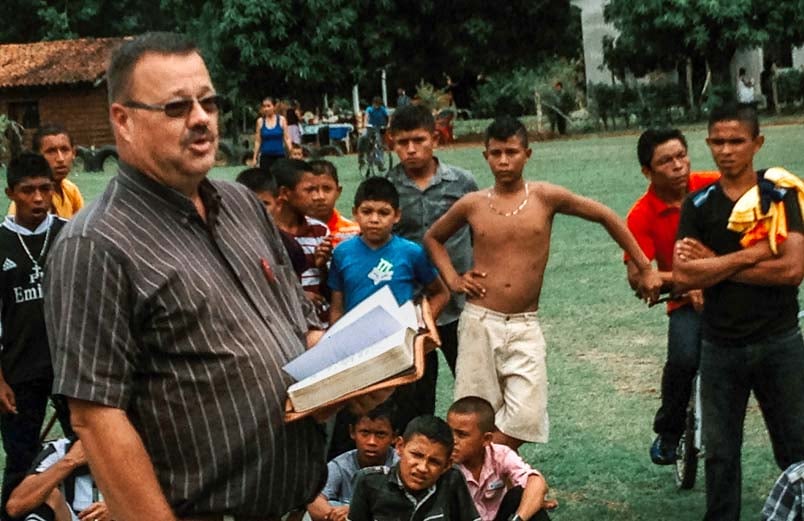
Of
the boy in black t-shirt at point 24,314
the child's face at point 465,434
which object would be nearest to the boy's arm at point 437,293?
the child's face at point 465,434

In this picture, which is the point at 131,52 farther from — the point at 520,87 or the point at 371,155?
the point at 520,87

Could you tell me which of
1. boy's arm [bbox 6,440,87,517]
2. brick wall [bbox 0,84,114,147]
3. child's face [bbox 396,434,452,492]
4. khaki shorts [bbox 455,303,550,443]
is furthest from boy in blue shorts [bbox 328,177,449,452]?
brick wall [bbox 0,84,114,147]

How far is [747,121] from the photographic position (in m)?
5.96

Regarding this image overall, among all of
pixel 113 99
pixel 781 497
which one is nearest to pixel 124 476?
pixel 113 99

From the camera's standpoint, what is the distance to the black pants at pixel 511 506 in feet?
19.9

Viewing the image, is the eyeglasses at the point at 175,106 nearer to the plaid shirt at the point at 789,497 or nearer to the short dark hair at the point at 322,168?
the plaid shirt at the point at 789,497

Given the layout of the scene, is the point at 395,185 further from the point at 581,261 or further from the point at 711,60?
the point at 711,60

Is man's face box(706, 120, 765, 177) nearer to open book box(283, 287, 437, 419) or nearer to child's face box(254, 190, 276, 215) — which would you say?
child's face box(254, 190, 276, 215)

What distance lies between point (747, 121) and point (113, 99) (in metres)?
3.40

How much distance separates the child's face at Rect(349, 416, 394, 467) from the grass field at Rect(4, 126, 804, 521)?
0.99 m

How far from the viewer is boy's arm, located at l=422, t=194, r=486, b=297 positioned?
22.5 feet

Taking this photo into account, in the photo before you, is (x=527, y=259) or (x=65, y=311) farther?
(x=527, y=259)

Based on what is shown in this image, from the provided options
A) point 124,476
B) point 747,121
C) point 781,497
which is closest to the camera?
point 124,476

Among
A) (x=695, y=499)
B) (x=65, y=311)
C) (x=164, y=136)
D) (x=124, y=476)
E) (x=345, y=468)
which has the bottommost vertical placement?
(x=695, y=499)
